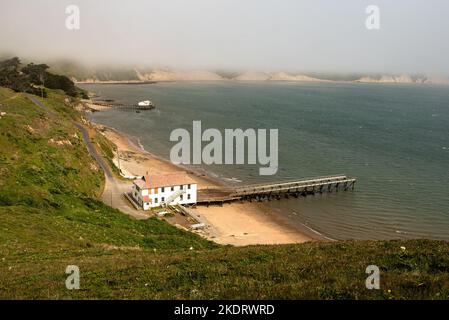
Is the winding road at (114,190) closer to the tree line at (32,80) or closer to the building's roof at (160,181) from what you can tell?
the building's roof at (160,181)

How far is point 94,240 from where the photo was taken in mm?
29188

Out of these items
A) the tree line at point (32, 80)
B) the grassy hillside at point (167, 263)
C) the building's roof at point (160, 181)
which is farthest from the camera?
the tree line at point (32, 80)

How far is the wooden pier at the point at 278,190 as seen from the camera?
2359 inches


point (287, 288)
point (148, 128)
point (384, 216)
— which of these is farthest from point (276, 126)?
point (287, 288)

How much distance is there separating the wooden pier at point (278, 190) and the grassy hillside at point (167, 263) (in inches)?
834

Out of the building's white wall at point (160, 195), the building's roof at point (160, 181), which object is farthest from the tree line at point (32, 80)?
the building's white wall at point (160, 195)

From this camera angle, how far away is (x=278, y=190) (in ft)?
213

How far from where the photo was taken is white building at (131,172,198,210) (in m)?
49.3

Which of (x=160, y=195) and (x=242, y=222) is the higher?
(x=160, y=195)

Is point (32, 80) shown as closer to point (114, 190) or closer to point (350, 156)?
point (114, 190)

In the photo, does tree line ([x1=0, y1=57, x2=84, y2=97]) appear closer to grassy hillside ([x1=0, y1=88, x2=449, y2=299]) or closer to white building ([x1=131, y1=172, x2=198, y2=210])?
white building ([x1=131, y1=172, x2=198, y2=210])

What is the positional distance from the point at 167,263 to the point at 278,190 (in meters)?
47.8

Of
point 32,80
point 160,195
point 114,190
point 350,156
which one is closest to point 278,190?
point 160,195
